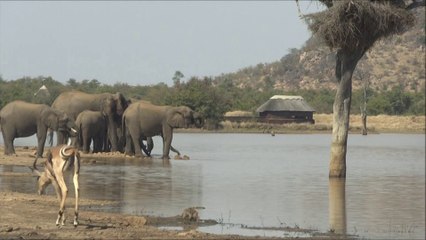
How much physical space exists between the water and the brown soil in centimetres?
83

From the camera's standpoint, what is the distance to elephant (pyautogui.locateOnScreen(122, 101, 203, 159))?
39.5 meters

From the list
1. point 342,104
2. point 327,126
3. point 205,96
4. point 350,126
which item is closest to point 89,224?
point 342,104

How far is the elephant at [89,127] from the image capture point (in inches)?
1545

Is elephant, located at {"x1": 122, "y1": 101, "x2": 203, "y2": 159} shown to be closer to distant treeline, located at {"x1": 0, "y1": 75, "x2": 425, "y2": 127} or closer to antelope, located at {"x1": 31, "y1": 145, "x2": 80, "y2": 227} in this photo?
antelope, located at {"x1": 31, "y1": 145, "x2": 80, "y2": 227}

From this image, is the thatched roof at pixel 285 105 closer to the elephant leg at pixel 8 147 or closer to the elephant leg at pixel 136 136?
the elephant leg at pixel 136 136

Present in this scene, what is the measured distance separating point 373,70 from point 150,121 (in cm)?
12125

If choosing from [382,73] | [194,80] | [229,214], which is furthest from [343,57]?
[382,73]

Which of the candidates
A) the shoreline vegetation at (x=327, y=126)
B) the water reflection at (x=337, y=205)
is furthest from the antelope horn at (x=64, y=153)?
the shoreline vegetation at (x=327, y=126)

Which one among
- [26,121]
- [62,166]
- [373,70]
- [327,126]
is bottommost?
[62,166]

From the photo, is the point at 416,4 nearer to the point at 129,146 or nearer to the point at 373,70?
the point at 129,146

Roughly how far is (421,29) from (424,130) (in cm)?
6006

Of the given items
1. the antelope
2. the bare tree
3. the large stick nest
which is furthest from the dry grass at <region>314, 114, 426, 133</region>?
the antelope

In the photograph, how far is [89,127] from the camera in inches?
1545

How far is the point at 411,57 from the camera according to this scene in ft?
516
